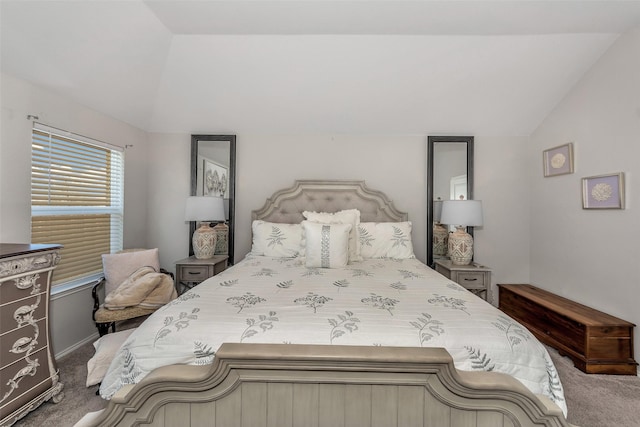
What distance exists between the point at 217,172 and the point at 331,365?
2.75m

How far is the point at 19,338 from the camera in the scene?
4.96 feet

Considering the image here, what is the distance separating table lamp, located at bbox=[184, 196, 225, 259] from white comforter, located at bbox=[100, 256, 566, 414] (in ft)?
4.61

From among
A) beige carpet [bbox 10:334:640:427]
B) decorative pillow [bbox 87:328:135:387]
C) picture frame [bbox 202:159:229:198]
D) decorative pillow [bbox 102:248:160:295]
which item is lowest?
beige carpet [bbox 10:334:640:427]

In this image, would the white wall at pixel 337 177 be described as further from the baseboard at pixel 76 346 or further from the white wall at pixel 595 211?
the baseboard at pixel 76 346

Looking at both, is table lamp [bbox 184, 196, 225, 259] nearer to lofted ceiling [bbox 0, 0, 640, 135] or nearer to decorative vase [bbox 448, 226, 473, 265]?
lofted ceiling [bbox 0, 0, 640, 135]

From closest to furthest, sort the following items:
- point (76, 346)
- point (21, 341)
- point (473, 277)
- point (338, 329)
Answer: point (338, 329)
point (21, 341)
point (76, 346)
point (473, 277)

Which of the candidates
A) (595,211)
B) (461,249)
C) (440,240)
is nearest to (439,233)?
(440,240)

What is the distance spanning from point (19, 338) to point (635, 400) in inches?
150

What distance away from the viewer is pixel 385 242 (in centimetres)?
268

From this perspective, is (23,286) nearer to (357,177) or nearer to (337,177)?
(337,177)

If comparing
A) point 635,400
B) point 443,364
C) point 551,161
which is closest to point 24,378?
point 443,364

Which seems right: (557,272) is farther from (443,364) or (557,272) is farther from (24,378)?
(24,378)

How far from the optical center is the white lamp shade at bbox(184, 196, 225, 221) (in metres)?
2.81

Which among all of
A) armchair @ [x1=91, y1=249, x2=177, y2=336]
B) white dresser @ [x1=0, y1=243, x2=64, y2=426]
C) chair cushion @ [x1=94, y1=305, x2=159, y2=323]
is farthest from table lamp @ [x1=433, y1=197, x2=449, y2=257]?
white dresser @ [x1=0, y1=243, x2=64, y2=426]
